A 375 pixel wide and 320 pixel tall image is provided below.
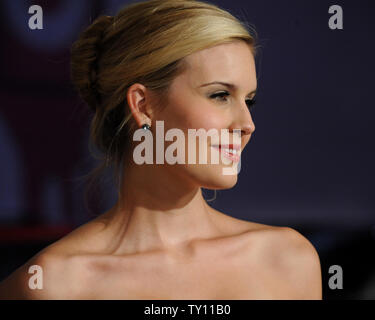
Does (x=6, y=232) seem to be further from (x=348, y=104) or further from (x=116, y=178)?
(x=348, y=104)

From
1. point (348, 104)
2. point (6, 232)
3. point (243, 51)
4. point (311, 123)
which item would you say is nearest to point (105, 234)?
point (6, 232)

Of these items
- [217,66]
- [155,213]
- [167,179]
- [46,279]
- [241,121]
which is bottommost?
[46,279]

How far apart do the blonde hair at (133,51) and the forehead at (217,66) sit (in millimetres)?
22

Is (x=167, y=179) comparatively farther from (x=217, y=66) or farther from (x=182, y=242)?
(x=217, y=66)

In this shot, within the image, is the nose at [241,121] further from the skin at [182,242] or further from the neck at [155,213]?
the neck at [155,213]

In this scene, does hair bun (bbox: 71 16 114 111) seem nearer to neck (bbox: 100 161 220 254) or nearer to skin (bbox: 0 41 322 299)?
skin (bbox: 0 41 322 299)

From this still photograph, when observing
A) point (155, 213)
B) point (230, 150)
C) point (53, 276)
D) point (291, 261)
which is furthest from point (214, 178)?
point (53, 276)

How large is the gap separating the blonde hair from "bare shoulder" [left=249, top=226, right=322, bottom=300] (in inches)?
22.2

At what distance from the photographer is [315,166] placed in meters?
2.38

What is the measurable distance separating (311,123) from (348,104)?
163mm

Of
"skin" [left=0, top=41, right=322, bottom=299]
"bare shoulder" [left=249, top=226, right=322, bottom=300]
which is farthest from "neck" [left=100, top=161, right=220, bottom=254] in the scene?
"bare shoulder" [left=249, top=226, right=322, bottom=300]

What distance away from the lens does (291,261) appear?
6.77 ft

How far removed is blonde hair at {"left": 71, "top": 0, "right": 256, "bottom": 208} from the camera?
188 cm

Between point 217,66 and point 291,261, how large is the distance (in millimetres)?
708
